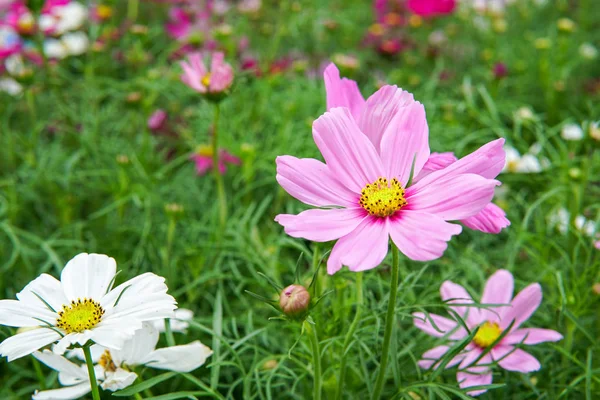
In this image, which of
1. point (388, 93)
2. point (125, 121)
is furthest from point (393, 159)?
point (125, 121)

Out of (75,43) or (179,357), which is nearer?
(179,357)

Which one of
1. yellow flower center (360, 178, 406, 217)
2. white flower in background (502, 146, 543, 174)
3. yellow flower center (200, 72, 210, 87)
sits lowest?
white flower in background (502, 146, 543, 174)

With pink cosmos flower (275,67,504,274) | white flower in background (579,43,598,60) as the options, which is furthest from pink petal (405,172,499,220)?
white flower in background (579,43,598,60)

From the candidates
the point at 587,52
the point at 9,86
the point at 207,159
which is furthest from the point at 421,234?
the point at 587,52

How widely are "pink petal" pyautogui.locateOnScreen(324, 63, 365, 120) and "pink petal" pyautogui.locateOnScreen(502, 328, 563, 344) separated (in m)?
0.31

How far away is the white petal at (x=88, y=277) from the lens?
2.08 ft

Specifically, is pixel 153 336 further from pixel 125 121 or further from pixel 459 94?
pixel 459 94

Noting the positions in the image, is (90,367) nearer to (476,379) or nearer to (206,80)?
(476,379)

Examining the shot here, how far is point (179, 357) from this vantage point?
684 millimetres

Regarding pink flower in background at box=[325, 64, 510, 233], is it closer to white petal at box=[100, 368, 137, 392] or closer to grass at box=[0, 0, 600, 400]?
grass at box=[0, 0, 600, 400]

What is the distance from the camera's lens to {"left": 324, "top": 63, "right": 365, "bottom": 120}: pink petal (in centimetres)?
61

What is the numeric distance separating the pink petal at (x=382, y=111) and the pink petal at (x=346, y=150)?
0.09 ft

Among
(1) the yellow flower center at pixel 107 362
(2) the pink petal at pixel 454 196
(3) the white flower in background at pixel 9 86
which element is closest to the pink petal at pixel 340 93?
(2) the pink petal at pixel 454 196

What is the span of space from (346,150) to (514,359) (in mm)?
307
